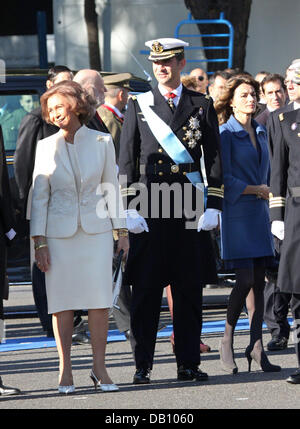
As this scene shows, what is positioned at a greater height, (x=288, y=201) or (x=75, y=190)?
(x=75, y=190)

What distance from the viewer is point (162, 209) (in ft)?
25.3

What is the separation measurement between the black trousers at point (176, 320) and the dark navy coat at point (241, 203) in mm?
483

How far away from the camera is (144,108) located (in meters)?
7.78

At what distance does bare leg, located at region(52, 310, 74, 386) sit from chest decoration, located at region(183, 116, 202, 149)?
1333 mm

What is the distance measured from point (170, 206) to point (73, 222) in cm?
74

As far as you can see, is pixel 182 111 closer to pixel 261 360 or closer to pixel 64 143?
pixel 64 143

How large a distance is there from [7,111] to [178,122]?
3507mm

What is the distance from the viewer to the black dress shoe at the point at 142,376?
7.65 meters

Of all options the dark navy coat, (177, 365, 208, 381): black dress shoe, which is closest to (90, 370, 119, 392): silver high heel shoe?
(177, 365, 208, 381): black dress shoe

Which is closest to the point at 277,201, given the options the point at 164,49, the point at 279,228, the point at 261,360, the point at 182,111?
the point at 279,228

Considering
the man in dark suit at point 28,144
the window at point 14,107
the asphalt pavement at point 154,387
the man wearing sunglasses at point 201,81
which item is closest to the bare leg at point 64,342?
the asphalt pavement at point 154,387

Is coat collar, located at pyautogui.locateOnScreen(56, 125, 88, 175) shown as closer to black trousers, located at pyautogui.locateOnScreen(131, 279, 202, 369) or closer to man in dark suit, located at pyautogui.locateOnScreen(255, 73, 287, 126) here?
black trousers, located at pyautogui.locateOnScreen(131, 279, 202, 369)

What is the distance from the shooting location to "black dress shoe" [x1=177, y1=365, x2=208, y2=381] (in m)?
7.69

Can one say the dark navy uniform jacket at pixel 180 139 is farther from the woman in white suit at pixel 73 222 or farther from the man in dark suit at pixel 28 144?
the man in dark suit at pixel 28 144
